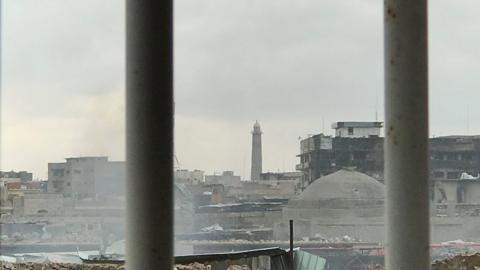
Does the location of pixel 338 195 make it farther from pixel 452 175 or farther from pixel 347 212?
pixel 452 175

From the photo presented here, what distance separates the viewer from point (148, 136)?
7.73 ft

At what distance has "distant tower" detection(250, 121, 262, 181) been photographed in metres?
5.32

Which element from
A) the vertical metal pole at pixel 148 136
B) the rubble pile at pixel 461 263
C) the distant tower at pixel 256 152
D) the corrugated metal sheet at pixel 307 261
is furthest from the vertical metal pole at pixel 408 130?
the distant tower at pixel 256 152

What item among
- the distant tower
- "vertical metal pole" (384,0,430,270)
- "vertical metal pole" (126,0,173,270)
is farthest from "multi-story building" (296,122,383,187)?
"vertical metal pole" (126,0,173,270)

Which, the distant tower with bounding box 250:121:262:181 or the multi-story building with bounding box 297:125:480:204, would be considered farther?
the distant tower with bounding box 250:121:262:181

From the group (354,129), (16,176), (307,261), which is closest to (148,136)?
(16,176)

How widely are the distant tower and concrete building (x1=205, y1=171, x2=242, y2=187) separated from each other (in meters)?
0.13

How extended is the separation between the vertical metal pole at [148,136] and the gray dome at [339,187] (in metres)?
3.09

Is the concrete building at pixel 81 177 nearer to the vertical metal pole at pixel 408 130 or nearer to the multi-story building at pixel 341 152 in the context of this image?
the multi-story building at pixel 341 152

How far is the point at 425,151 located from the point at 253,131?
9.65 ft

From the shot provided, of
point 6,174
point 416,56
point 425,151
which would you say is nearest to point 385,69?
point 416,56

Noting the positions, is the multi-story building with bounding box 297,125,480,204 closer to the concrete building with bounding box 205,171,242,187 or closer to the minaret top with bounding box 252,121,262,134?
the minaret top with bounding box 252,121,262,134

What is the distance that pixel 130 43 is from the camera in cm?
240

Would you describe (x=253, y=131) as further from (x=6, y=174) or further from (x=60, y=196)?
(x=6, y=174)
